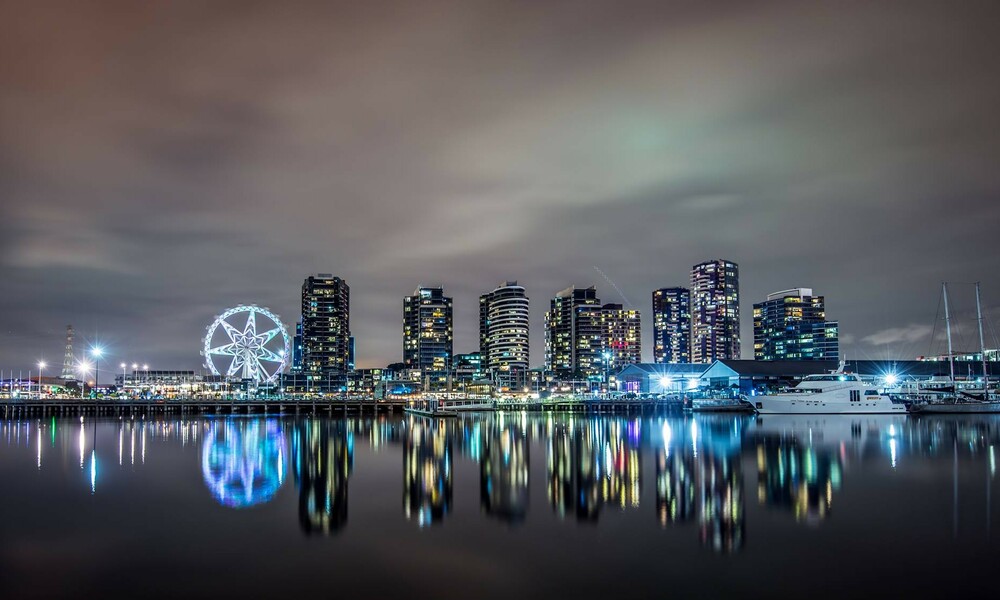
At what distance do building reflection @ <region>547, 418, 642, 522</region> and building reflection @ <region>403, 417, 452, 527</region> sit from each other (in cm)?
544

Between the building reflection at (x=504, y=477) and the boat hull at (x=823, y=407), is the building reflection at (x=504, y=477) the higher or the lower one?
the higher one

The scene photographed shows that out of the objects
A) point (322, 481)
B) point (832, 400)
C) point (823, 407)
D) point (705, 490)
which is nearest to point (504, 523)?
point (705, 490)

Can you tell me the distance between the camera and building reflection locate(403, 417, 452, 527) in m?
30.0

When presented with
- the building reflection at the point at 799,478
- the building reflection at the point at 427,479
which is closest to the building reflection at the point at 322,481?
the building reflection at the point at 427,479

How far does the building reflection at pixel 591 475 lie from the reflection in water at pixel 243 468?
14.8 meters

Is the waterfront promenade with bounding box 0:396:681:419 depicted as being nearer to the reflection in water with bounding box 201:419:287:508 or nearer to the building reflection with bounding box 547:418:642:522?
the reflection in water with bounding box 201:419:287:508

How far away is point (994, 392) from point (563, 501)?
5306 inches

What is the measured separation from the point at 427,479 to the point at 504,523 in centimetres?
1356

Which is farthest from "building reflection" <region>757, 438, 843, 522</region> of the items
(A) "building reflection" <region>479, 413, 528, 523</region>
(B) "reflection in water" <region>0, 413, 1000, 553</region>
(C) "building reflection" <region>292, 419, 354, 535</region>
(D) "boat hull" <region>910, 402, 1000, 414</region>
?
(D) "boat hull" <region>910, 402, 1000, 414</region>

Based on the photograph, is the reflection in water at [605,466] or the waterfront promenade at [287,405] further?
the waterfront promenade at [287,405]

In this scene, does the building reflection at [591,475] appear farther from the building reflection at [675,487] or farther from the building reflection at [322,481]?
the building reflection at [322,481]

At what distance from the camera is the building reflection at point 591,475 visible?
30.4 meters

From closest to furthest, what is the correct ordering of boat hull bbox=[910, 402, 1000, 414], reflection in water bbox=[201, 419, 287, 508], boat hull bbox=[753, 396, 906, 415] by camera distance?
reflection in water bbox=[201, 419, 287, 508]
boat hull bbox=[753, 396, 906, 415]
boat hull bbox=[910, 402, 1000, 414]

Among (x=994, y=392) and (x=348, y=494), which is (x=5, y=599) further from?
(x=994, y=392)
